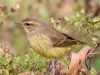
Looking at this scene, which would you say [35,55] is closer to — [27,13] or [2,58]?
[2,58]

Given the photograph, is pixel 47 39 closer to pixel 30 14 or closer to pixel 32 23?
pixel 32 23

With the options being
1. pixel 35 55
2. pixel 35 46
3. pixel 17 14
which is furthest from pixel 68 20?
pixel 17 14

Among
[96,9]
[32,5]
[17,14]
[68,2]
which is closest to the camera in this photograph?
[96,9]

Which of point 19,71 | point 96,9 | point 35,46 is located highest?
point 96,9

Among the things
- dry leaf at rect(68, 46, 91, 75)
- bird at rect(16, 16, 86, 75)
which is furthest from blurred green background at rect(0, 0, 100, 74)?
dry leaf at rect(68, 46, 91, 75)

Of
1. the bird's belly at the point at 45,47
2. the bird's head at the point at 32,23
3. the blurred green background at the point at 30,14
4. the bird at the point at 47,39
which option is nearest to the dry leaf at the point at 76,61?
the bird's belly at the point at 45,47

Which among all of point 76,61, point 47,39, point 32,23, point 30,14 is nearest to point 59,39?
point 47,39

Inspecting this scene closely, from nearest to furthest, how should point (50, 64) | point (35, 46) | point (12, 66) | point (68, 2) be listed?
1. point (12, 66)
2. point (50, 64)
3. point (35, 46)
4. point (68, 2)

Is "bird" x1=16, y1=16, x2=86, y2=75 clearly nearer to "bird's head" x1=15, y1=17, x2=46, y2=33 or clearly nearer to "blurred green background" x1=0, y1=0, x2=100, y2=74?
"bird's head" x1=15, y1=17, x2=46, y2=33

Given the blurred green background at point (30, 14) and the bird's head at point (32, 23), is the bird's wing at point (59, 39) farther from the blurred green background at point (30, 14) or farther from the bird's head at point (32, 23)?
the blurred green background at point (30, 14)
